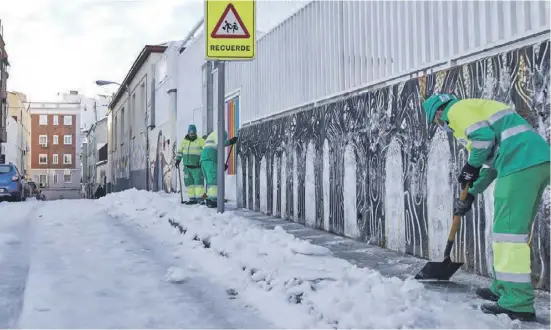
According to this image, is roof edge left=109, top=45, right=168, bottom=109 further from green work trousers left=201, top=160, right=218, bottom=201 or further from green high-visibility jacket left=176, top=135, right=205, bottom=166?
green work trousers left=201, top=160, right=218, bottom=201

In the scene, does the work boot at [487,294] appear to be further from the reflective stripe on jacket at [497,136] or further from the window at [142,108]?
the window at [142,108]

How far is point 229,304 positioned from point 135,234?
4.61m

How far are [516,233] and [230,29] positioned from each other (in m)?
5.79

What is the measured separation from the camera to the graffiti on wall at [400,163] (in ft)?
15.0

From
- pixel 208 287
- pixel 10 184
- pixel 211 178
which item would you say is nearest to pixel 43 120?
pixel 10 184

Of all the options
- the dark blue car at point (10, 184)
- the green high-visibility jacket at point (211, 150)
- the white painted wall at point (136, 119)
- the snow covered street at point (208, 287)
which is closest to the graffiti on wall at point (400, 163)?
the snow covered street at point (208, 287)

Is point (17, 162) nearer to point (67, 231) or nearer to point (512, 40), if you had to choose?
point (67, 231)

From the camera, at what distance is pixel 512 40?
4.68 meters

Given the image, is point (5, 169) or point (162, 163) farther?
point (162, 163)

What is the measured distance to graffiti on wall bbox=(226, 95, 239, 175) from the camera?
1335cm

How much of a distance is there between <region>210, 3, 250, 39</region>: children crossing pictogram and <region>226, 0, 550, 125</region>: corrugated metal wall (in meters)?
1.24

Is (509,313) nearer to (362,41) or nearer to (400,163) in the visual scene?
(400,163)

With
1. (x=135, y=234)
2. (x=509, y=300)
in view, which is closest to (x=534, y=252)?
(x=509, y=300)

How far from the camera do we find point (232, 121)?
13758 mm
